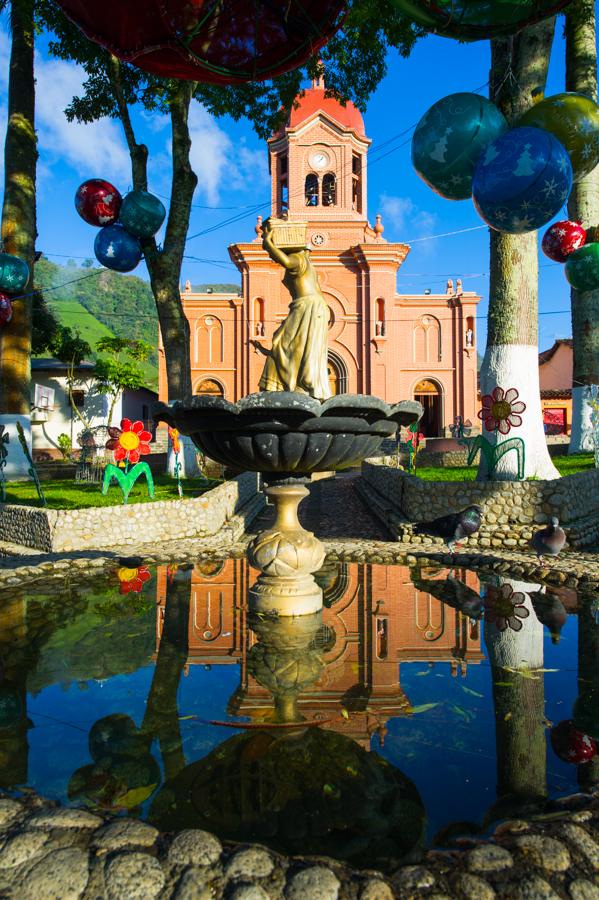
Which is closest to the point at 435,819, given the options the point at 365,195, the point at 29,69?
the point at 29,69

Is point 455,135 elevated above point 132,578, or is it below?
above

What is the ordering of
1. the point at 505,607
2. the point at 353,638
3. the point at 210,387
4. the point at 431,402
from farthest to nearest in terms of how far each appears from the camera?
the point at 431,402 < the point at 210,387 < the point at 505,607 < the point at 353,638

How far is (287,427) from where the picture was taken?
358cm

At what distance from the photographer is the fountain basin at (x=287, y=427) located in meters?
3.44

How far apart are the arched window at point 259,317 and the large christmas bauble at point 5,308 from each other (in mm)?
18133

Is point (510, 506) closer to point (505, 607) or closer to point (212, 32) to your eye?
point (505, 607)

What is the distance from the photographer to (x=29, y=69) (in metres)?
13.2

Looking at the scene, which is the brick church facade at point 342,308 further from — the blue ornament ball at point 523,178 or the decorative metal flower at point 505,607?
the decorative metal flower at point 505,607

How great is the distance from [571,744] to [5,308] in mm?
11658

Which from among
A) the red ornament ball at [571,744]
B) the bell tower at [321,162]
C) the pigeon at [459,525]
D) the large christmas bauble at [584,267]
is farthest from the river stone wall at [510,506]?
the bell tower at [321,162]

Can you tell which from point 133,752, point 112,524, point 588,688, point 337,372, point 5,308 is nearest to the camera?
point 133,752

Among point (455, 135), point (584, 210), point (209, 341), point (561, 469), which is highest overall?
point (209, 341)

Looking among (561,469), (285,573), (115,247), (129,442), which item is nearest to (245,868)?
(285,573)

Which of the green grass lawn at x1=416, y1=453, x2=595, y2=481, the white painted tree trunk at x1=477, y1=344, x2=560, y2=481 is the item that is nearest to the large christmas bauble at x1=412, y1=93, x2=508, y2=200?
the white painted tree trunk at x1=477, y1=344, x2=560, y2=481
